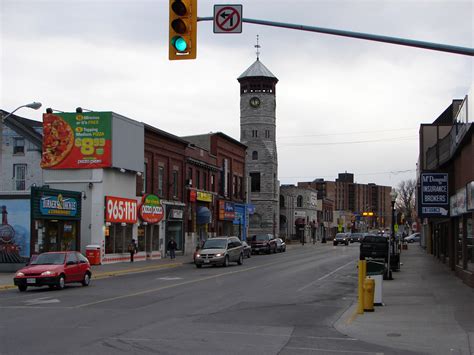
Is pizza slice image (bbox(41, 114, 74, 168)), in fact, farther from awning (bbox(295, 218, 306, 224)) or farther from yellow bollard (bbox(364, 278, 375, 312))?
awning (bbox(295, 218, 306, 224))

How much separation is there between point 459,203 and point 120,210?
21848mm

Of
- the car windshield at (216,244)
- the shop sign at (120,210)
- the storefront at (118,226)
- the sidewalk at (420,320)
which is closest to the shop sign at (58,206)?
the shop sign at (120,210)

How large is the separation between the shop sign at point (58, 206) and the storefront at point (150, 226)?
761cm

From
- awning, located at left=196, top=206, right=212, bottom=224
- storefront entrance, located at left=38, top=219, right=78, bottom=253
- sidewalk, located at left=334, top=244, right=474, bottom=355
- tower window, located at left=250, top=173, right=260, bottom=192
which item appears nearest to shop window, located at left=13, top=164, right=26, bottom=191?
storefront entrance, located at left=38, top=219, right=78, bottom=253

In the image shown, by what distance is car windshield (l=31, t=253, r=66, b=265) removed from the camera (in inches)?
932

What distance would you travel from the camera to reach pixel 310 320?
15.6 m

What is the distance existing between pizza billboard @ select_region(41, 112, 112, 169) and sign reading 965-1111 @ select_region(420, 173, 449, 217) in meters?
18.8

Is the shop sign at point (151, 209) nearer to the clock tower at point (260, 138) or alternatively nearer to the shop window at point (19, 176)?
the shop window at point (19, 176)

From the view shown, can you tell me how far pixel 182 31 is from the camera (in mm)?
11500

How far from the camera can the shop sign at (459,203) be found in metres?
25.0

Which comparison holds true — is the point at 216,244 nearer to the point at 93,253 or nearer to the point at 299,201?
the point at 93,253

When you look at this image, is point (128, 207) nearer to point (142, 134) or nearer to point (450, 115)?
point (142, 134)

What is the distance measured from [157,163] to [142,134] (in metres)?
4.27

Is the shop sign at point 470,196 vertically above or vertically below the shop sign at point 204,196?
below
